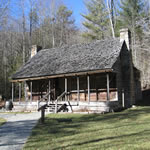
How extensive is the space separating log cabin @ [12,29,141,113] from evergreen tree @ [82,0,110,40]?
1372cm

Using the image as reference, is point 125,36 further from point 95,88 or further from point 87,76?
point 95,88

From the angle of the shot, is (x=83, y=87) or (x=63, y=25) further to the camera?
(x=63, y=25)

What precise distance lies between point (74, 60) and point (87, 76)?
6.19 feet

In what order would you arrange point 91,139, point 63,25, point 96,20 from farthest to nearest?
point 63,25 → point 96,20 → point 91,139

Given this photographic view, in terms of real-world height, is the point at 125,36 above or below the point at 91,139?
above

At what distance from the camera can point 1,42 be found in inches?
1323

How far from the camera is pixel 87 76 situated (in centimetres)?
1723

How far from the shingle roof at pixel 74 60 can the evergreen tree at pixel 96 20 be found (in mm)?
13365

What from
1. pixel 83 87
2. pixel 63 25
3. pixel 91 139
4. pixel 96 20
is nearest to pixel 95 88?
pixel 83 87

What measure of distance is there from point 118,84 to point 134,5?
50.2 ft

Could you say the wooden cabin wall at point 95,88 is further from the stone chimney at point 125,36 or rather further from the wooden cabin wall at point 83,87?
the stone chimney at point 125,36

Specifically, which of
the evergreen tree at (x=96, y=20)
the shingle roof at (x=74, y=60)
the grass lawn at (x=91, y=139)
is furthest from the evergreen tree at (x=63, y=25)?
the grass lawn at (x=91, y=139)

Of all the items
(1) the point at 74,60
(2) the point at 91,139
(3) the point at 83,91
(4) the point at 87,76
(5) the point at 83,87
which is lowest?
(2) the point at 91,139

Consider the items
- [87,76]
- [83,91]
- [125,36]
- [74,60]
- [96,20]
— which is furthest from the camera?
[96,20]
